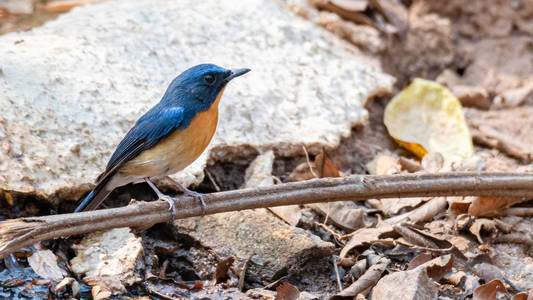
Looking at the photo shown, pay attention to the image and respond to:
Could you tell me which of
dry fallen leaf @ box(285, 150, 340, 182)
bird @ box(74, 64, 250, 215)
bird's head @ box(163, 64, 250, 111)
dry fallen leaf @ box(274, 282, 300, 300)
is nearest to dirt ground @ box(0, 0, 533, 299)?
dry fallen leaf @ box(274, 282, 300, 300)

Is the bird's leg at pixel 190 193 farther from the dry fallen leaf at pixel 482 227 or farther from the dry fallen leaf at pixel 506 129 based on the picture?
the dry fallen leaf at pixel 506 129

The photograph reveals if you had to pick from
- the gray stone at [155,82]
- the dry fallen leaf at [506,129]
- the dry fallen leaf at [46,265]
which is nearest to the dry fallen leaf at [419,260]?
the gray stone at [155,82]

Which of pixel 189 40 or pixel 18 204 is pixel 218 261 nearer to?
pixel 18 204

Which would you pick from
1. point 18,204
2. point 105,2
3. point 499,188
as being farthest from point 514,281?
point 105,2

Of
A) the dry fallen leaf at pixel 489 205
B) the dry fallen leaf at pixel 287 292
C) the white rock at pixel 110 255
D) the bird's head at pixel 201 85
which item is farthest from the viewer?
the dry fallen leaf at pixel 489 205

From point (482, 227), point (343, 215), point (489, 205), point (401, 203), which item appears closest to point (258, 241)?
point (343, 215)

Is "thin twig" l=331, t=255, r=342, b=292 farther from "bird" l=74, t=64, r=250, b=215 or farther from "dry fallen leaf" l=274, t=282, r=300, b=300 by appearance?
"bird" l=74, t=64, r=250, b=215
